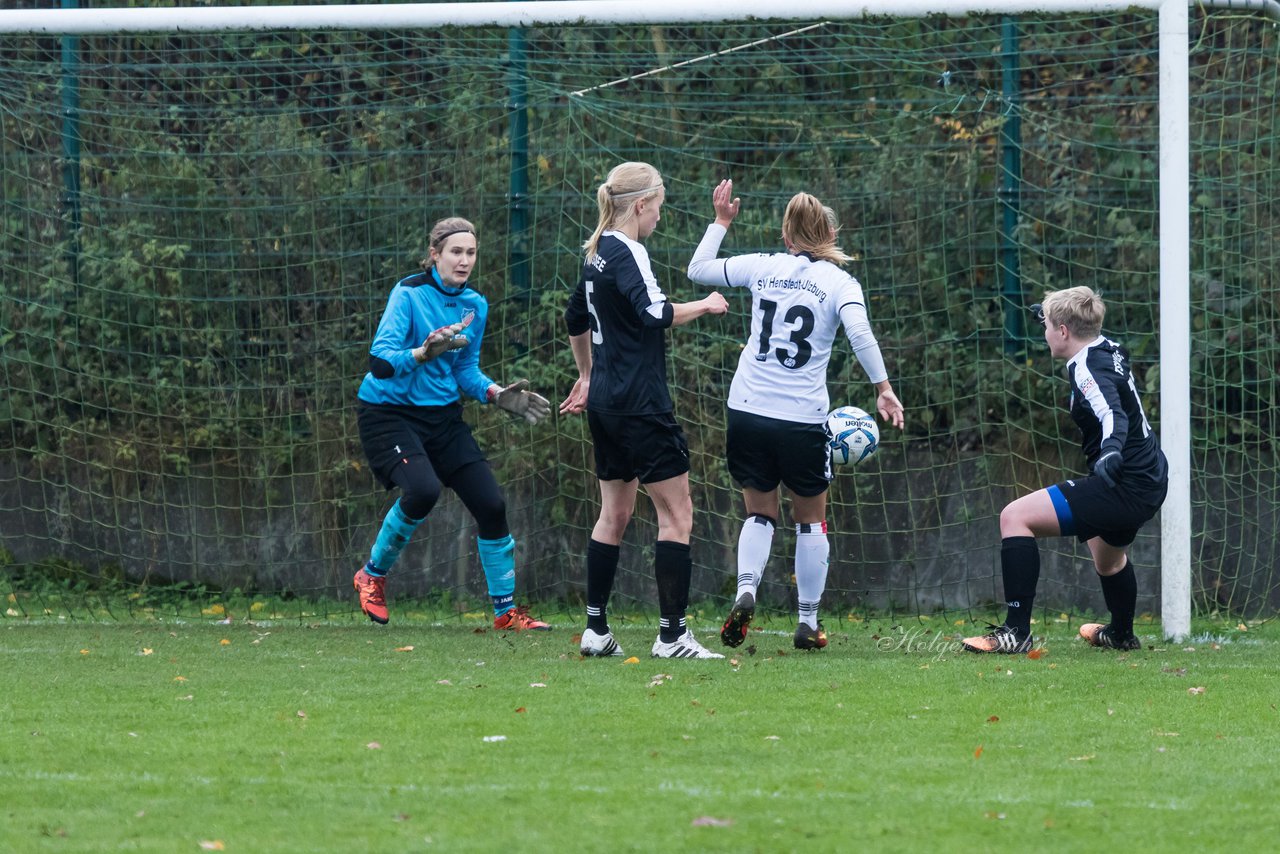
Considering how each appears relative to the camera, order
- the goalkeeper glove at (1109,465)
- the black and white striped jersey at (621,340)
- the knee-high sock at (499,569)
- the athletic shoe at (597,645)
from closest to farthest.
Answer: the goalkeeper glove at (1109,465) → the black and white striped jersey at (621,340) → the athletic shoe at (597,645) → the knee-high sock at (499,569)

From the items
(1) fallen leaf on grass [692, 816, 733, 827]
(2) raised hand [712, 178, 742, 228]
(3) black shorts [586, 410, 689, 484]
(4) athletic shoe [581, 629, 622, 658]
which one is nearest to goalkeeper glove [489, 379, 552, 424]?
(3) black shorts [586, 410, 689, 484]

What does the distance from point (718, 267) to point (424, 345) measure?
1.53 meters

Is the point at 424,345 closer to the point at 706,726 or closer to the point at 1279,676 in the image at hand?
the point at 706,726

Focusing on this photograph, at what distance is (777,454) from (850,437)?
0.40 m

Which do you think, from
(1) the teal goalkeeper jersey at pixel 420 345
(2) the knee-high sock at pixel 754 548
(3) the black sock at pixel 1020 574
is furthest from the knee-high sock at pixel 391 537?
(3) the black sock at pixel 1020 574

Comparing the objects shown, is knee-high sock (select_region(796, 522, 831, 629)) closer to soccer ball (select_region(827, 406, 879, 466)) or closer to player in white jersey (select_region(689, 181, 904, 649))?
player in white jersey (select_region(689, 181, 904, 649))

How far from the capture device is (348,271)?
10.7m

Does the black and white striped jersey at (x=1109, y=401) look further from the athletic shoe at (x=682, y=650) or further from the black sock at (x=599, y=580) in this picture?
the black sock at (x=599, y=580)

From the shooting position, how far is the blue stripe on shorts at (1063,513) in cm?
693

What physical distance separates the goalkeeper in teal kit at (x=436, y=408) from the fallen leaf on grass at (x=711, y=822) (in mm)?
4075

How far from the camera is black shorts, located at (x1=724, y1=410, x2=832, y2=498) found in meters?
6.92

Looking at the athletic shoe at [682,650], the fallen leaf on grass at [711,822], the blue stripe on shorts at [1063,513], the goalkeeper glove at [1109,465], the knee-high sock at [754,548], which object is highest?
the goalkeeper glove at [1109,465]

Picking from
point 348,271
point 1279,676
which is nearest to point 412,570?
point 348,271

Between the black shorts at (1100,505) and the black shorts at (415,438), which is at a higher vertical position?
the black shorts at (415,438)
